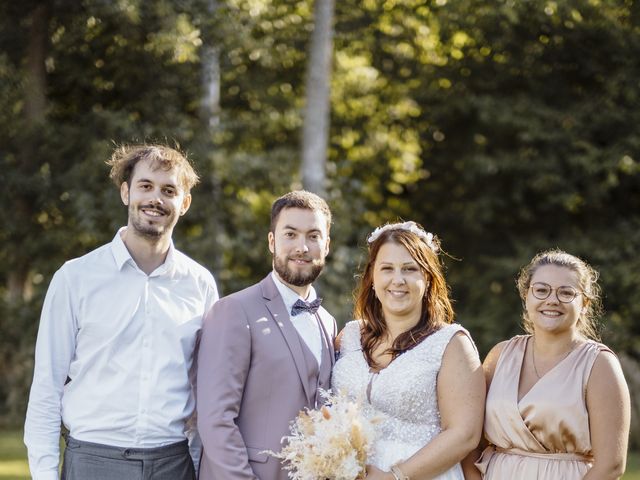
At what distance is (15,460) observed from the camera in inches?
442

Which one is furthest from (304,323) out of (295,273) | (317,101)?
(317,101)

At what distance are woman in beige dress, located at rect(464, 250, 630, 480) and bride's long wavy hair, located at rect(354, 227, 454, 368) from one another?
377 millimetres

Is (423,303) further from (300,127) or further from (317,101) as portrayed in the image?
(300,127)

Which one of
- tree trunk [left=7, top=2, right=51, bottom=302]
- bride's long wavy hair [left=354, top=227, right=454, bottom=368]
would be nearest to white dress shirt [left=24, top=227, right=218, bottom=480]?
bride's long wavy hair [left=354, top=227, right=454, bottom=368]

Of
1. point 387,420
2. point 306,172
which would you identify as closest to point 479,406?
point 387,420

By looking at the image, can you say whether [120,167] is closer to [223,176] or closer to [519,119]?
[223,176]

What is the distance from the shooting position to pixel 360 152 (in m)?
17.4

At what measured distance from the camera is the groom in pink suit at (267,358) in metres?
4.01

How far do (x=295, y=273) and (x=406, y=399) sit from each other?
782 mm

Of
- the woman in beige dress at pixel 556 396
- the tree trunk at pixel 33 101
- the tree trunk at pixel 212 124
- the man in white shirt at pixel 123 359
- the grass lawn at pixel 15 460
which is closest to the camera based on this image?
the woman in beige dress at pixel 556 396

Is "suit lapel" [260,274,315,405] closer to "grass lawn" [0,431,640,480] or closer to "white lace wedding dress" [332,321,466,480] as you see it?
"white lace wedding dress" [332,321,466,480]

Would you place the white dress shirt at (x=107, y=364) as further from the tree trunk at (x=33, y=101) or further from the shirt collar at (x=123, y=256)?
the tree trunk at (x=33, y=101)

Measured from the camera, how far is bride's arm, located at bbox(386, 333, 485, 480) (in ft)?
13.3

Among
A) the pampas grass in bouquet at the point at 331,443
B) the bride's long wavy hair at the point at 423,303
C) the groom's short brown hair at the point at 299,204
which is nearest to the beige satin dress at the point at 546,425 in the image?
the bride's long wavy hair at the point at 423,303
